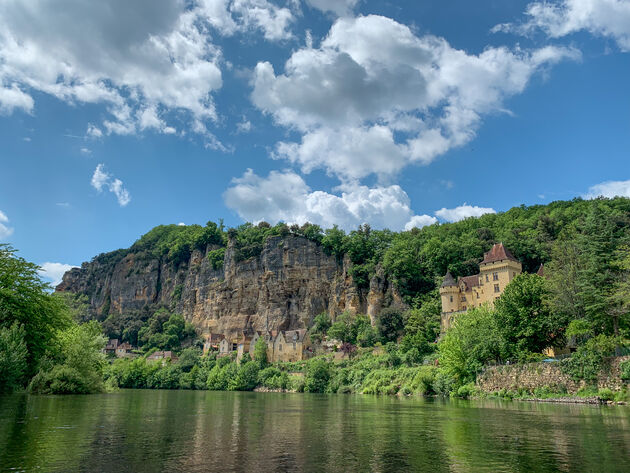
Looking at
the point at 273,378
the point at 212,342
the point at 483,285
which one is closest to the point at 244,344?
the point at 212,342

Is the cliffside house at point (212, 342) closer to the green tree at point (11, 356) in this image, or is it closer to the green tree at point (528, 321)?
the green tree at point (11, 356)

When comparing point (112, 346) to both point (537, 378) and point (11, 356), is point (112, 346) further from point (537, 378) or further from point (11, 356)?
point (537, 378)

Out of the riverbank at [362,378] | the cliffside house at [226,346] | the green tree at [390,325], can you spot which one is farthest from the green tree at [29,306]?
the cliffside house at [226,346]

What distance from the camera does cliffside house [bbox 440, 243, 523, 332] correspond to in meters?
76.1

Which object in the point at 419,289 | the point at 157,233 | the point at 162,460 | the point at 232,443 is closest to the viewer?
the point at 162,460

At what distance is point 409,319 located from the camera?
77312 mm

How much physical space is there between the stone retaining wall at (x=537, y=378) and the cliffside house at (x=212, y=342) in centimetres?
7880

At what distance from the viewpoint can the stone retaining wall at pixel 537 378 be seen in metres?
36.2

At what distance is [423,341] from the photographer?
232ft

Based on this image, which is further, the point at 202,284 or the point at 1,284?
the point at 202,284

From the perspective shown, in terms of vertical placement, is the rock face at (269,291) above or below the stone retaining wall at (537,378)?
above

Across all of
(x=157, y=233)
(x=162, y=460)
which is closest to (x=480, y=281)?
(x=162, y=460)

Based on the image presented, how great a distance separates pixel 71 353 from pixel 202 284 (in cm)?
8737

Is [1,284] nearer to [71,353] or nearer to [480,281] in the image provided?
[71,353]
